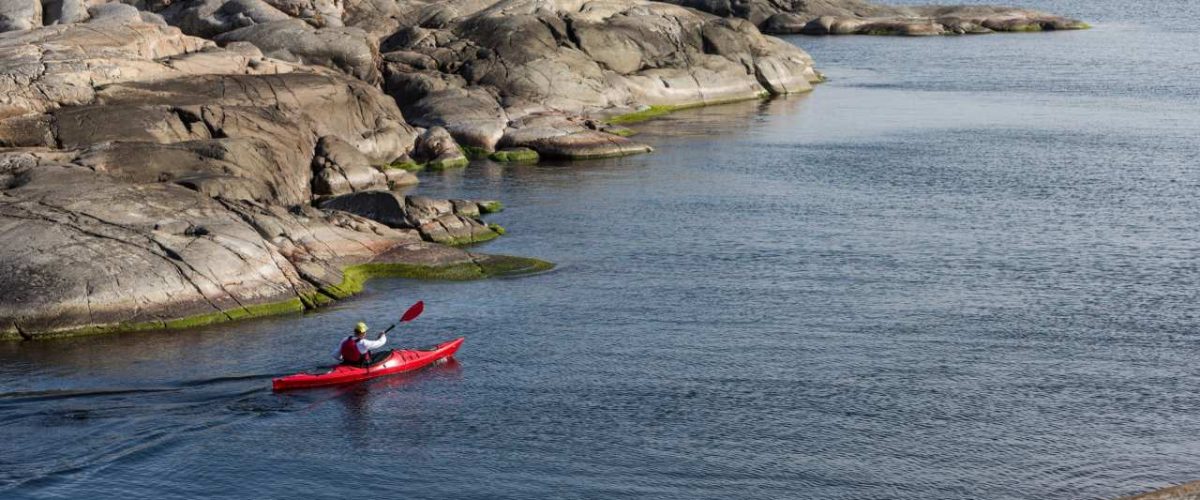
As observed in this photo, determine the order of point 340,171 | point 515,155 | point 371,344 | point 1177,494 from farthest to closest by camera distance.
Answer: point 515,155
point 340,171
point 371,344
point 1177,494

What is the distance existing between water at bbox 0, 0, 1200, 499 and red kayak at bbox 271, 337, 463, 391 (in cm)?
30

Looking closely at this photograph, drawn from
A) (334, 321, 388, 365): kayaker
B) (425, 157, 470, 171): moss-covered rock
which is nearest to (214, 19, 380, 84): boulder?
(425, 157, 470, 171): moss-covered rock

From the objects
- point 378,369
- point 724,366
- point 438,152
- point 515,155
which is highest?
point 438,152

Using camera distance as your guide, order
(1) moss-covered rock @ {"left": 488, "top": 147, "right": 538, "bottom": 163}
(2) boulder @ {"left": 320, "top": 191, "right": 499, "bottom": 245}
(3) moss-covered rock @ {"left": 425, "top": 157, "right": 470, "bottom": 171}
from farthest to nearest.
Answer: (1) moss-covered rock @ {"left": 488, "top": 147, "right": 538, "bottom": 163} → (3) moss-covered rock @ {"left": 425, "top": 157, "right": 470, "bottom": 171} → (2) boulder @ {"left": 320, "top": 191, "right": 499, "bottom": 245}

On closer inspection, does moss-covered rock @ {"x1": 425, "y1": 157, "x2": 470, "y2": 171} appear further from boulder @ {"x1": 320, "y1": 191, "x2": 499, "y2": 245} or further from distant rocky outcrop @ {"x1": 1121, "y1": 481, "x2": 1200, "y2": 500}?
distant rocky outcrop @ {"x1": 1121, "y1": 481, "x2": 1200, "y2": 500}

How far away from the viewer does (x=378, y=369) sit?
3491cm

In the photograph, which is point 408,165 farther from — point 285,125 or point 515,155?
point 285,125

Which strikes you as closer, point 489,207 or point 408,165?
point 489,207

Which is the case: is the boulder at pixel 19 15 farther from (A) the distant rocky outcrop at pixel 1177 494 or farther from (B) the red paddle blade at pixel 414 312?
(A) the distant rocky outcrop at pixel 1177 494

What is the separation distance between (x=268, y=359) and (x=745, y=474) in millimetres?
13398

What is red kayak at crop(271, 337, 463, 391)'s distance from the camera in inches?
1323

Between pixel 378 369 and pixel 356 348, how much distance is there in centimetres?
84

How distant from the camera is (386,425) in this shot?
3162 centimetres

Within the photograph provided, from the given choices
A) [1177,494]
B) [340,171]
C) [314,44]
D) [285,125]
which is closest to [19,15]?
[314,44]
